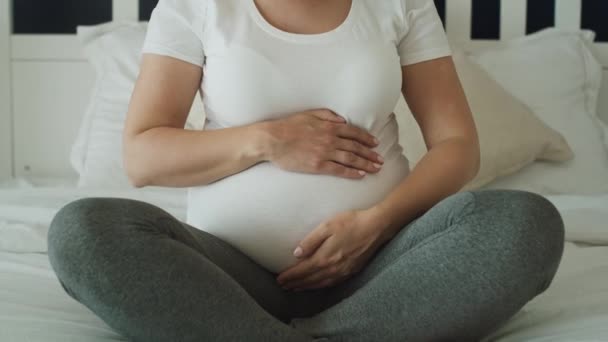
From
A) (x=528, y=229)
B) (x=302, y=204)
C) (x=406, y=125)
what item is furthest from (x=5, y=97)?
(x=528, y=229)

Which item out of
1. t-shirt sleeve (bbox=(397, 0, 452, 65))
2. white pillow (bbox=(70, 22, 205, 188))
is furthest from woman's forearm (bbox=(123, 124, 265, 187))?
white pillow (bbox=(70, 22, 205, 188))

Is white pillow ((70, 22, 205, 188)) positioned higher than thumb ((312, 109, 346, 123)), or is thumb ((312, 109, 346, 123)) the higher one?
thumb ((312, 109, 346, 123))

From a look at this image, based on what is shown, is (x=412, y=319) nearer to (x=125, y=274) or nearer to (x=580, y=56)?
(x=125, y=274)

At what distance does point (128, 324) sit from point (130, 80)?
3.93 ft

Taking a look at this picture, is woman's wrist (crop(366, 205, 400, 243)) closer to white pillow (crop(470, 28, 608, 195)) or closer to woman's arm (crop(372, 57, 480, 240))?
woman's arm (crop(372, 57, 480, 240))

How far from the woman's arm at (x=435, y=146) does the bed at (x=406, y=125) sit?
0.61ft

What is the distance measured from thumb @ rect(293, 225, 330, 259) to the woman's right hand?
87mm

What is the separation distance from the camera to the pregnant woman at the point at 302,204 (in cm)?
87

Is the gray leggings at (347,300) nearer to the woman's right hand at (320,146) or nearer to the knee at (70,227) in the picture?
the knee at (70,227)

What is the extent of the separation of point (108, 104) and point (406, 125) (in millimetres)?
670

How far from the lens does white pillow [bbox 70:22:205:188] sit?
1.85m

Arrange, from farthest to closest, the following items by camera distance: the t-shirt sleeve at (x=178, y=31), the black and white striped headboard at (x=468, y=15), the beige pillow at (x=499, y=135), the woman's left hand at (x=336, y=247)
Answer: the black and white striped headboard at (x=468, y=15)
the beige pillow at (x=499, y=135)
the t-shirt sleeve at (x=178, y=31)
the woman's left hand at (x=336, y=247)

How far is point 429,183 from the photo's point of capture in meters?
1.09

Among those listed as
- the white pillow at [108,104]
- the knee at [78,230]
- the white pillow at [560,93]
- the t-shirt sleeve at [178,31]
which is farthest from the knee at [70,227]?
the white pillow at [560,93]
